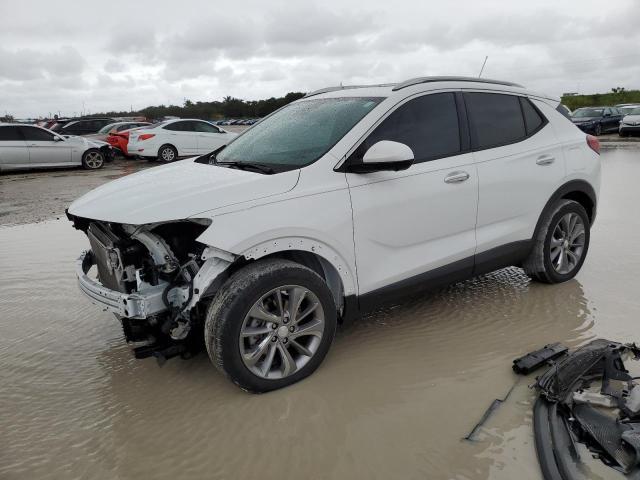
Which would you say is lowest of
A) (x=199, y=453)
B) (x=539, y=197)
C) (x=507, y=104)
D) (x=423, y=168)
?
(x=199, y=453)

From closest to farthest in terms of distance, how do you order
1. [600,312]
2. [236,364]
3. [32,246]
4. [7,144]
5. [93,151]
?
1. [236,364]
2. [600,312]
3. [32,246]
4. [7,144]
5. [93,151]

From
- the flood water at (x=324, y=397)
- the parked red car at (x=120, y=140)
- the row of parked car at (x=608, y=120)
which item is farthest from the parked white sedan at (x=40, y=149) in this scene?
the row of parked car at (x=608, y=120)

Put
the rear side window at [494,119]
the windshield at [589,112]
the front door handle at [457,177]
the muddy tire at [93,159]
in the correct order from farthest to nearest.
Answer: the windshield at [589,112] < the muddy tire at [93,159] < the rear side window at [494,119] < the front door handle at [457,177]

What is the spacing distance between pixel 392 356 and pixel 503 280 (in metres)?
1.90

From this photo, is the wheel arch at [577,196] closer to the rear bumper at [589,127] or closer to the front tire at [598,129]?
the rear bumper at [589,127]

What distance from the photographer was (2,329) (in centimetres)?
421

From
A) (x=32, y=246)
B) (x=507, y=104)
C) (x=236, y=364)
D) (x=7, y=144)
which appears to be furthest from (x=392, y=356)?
(x=7, y=144)

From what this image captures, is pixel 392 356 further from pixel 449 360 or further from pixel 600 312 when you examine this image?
pixel 600 312

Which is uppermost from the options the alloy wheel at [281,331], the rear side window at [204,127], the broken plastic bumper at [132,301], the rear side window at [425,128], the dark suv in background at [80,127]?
the dark suv in background at [80,127]

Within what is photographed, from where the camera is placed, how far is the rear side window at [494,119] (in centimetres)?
401

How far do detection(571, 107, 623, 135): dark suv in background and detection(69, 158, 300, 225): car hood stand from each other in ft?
79.3

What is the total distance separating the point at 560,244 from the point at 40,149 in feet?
49.4

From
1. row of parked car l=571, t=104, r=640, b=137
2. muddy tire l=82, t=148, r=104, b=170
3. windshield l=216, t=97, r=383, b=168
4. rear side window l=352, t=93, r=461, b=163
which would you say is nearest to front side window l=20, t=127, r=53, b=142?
muddy tire l=82, t=148, r=104, b=170

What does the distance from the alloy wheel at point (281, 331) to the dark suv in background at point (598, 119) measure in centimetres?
2418
